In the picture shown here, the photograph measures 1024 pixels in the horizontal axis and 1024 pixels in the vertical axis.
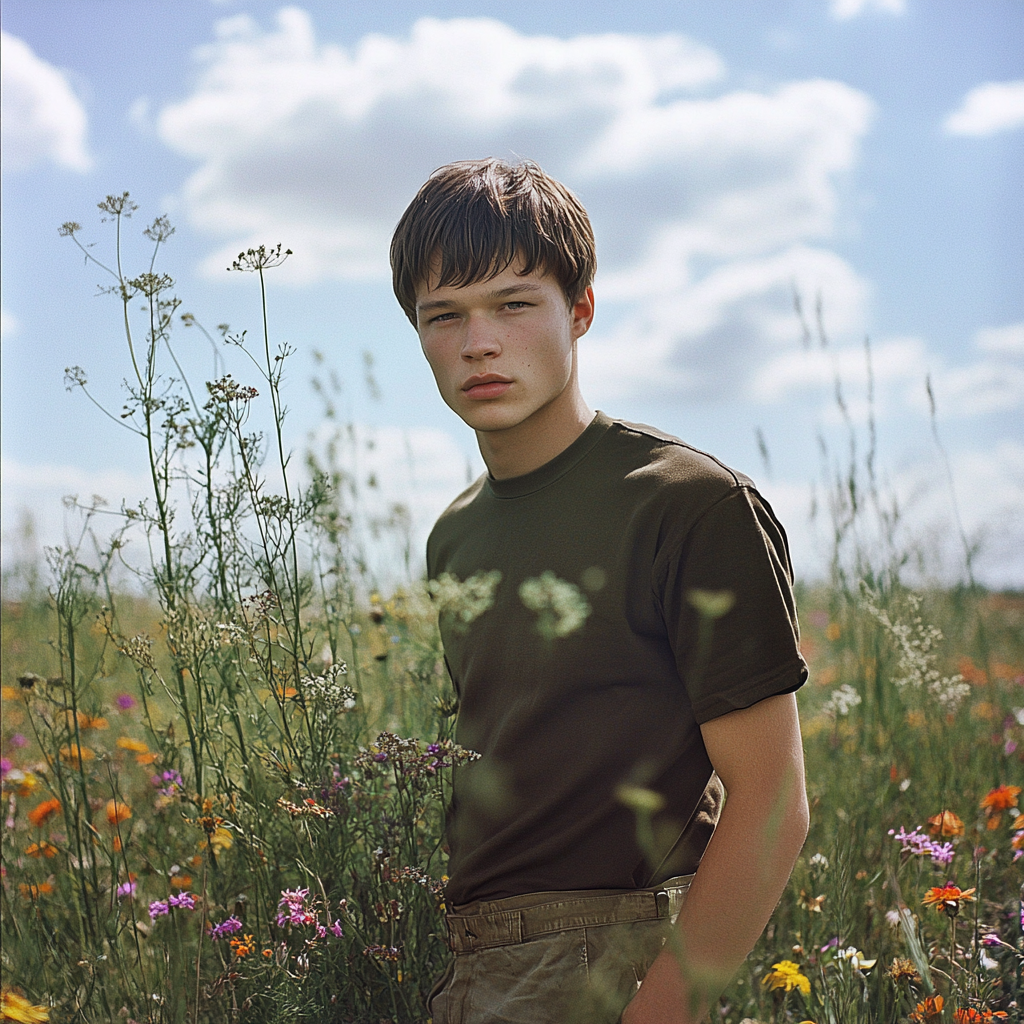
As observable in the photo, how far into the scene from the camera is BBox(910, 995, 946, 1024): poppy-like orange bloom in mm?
1646

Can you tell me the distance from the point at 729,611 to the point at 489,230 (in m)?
0.89

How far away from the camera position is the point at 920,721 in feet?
11.8

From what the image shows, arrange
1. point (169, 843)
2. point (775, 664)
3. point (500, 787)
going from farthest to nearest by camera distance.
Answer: point (169, 843) < point (500, 787) < point (775, 664)

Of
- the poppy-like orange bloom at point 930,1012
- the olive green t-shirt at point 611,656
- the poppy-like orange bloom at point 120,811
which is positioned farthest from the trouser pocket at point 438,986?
the poppy-like orange bloom at point 120,811

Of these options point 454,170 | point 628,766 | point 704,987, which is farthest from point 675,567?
point 454,170

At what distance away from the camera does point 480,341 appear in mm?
1819

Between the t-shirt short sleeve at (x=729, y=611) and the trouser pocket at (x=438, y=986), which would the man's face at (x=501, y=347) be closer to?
the t-shirt short sleeve at (x=729, y=611)

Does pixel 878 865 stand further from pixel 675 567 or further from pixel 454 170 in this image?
pixel 454 170

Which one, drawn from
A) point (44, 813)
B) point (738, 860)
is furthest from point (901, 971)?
point (44, 813)

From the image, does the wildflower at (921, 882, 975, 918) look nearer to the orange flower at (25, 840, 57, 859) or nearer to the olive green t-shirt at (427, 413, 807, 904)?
the olive green t-shirt at (427, 413, 807, 904)

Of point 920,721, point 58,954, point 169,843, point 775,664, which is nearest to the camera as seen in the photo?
point 775,664

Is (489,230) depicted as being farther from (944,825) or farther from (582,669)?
(944,825)

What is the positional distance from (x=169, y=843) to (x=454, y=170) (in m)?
1.88

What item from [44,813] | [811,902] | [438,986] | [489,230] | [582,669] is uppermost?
[489,230]
